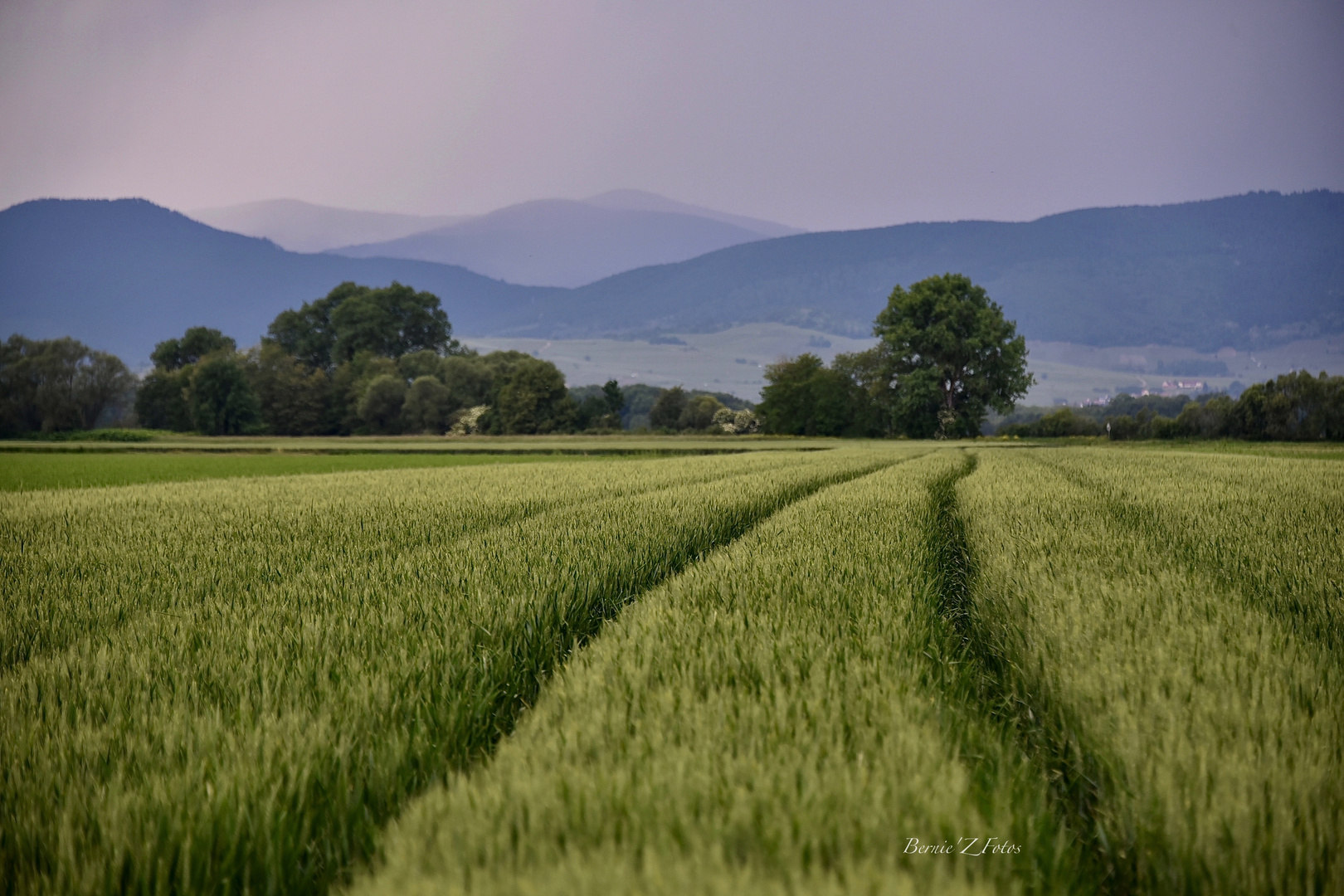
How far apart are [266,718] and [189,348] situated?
115 meters

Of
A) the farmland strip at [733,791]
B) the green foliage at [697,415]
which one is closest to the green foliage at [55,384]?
the green foliage at [697,415]

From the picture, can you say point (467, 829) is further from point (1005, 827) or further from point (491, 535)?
point (491, 535)

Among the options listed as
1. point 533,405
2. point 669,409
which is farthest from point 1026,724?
point 669,409

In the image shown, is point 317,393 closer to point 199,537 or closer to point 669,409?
point 669,409

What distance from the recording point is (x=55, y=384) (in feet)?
222

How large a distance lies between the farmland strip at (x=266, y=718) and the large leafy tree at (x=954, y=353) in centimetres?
6059

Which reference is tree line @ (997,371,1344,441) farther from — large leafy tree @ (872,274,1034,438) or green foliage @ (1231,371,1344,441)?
large leafy tree @ (872,274,1034,438)

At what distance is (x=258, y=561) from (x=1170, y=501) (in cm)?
847

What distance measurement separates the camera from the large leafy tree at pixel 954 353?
5869 centimetres

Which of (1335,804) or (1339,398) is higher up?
(1339,398)

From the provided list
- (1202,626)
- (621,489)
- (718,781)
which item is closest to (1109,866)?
(718,781)

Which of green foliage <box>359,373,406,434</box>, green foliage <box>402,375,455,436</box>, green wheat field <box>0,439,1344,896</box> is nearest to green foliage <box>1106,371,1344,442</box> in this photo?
green wheat field <box>0,439,1344,896</box>

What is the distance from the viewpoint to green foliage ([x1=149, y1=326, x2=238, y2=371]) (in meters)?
93.4

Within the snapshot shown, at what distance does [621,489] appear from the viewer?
10.3 metres
